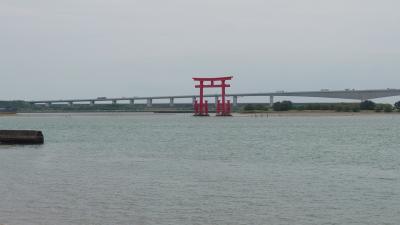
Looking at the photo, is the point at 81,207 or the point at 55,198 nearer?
the point at 81,207

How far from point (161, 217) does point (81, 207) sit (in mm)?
2431

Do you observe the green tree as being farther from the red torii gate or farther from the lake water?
the lake water

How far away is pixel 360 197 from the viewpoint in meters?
17.7

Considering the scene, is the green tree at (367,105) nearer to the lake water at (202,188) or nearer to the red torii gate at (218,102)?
the red torii gate at (218,102)

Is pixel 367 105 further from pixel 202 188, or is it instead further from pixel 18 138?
pixel 202 188

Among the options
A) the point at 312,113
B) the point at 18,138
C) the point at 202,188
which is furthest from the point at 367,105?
the point at 202,188

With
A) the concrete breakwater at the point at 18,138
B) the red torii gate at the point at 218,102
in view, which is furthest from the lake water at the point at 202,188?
the red torii gate at the point at 218,102

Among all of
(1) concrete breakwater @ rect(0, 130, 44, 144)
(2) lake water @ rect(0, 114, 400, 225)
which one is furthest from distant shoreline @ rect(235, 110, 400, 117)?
(2) lake water @ rect(0, 114, 400, 225)

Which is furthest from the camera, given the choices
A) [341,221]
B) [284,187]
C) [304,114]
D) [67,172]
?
[304,114]

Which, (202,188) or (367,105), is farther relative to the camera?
(367,105)

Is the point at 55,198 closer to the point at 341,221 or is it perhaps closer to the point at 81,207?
the point at 81,207

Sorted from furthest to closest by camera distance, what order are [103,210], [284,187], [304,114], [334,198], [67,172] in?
[304,114] < [67,172] < [284,187] < [334,198] < [103,210]

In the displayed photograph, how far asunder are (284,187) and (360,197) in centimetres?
279

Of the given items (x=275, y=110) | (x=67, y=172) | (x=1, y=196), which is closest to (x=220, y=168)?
(x=67, y=172)
